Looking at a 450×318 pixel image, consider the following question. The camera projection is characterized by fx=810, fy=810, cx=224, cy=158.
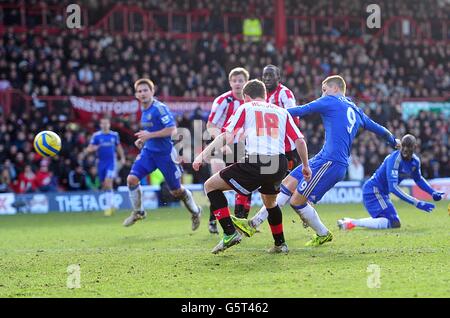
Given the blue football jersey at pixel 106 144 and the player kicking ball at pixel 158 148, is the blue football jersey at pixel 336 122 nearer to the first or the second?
the player kicking ball at pixel 158 148

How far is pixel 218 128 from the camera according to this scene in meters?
12.2

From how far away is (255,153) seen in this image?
8.98 meters

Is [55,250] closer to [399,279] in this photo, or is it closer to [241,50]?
[399,279]

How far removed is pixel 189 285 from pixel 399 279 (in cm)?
187

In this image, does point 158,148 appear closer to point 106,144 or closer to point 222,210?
point 222,210

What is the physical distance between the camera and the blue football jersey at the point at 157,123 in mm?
12828

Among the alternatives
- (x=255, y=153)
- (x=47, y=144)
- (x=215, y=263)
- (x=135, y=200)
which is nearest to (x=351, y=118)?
(x=255, y=153)

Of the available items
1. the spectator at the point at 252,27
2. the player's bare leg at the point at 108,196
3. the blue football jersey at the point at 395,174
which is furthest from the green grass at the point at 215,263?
the spectator at the point at 252,27

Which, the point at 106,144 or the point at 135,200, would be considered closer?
the point at 135,200

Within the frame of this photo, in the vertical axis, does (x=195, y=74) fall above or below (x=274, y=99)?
above

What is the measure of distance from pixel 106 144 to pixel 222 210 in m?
9.80

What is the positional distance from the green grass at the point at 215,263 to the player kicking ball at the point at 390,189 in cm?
33

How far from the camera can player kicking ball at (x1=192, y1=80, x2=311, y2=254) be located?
8.98 meters

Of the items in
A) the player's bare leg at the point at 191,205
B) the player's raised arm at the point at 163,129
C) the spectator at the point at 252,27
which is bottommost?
the player's bare leg at the point at 191,205
